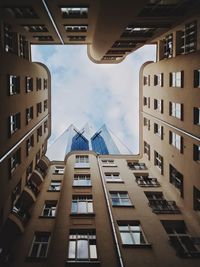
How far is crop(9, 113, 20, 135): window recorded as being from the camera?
2166 centimetres

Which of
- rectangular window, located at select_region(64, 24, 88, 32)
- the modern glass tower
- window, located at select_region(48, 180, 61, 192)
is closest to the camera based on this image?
rectangular window, located at select_region(64, 24, 88, 32)

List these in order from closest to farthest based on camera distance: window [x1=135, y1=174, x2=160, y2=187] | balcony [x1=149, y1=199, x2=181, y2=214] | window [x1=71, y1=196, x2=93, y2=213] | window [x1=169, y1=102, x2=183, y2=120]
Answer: window [x1=71, y1=196, x2=93, y2=213]
balcony [x1=149, y1=199, x2=181, y2=214]
window [x1=169, y1=102, x2=183, y2=120]
window [x1=135, y1=174, x2=160, y2=187]

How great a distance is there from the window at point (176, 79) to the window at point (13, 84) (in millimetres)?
12201

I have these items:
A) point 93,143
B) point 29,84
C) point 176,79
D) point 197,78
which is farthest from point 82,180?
point 93,143

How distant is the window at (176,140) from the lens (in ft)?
82.9

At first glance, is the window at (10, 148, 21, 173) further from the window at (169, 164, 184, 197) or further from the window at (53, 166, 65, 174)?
the window at (169, 164, 184, 197)

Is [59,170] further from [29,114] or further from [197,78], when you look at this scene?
[197,78]

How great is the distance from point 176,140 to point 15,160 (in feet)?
42.9

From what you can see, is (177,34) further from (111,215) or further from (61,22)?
(111,215)

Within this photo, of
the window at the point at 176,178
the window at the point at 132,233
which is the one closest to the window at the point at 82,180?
the window at the point at 176,178

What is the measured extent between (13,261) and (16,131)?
28.9 feet

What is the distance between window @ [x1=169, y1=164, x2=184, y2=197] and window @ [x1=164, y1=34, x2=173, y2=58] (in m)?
10.5

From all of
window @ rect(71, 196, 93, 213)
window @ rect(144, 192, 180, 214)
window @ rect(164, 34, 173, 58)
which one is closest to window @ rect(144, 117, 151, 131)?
window @ rect(164, 34, 173, 58)

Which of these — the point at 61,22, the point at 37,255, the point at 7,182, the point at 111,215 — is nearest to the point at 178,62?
the point at 61,22
